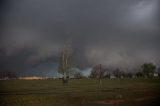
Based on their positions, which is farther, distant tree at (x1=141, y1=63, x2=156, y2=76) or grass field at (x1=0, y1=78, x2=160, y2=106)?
distant tree at (x1=141, y1=63, x2=156, y2=76)

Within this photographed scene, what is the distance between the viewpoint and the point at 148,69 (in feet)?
477

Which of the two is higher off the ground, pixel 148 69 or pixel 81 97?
pixel 148 69

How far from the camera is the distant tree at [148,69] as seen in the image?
143 meters

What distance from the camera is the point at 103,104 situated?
Answer: 20688 mm

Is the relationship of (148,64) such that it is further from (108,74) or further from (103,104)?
(103,104)

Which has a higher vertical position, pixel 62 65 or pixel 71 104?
pixel 62 65

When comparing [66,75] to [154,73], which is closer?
[66,75]

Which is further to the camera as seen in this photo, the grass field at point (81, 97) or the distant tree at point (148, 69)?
the distant tree at point (148, 69)

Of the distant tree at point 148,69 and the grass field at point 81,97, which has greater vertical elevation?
the distant tree at point 148,69

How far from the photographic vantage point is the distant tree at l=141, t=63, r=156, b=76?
143 metres

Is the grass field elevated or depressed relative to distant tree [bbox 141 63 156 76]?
depressed

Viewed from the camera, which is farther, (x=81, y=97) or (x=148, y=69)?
(x=148, y=69)

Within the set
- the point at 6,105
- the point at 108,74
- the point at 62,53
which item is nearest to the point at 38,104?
the point at 6,105

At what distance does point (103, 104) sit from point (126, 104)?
177 cm
